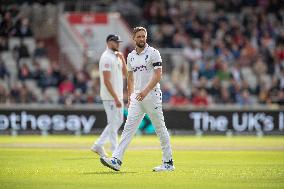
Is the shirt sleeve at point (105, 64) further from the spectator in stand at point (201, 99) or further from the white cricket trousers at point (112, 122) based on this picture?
the spectator in stand at point (201, 99)

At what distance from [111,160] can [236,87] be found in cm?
1909

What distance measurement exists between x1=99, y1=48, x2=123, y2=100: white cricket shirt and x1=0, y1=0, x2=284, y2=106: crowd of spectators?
12661 millimetres

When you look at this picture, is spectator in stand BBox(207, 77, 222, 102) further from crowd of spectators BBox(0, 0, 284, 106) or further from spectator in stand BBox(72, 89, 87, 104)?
spectator in stand BBox(72, 89, 87, 104)

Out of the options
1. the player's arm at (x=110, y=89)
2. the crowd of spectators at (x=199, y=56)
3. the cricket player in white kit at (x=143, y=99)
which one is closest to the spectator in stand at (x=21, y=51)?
the crowd of spectators at (x=199, y=56)

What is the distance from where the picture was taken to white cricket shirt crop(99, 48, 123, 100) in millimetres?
19078

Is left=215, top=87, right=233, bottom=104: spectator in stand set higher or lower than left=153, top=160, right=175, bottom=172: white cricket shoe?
lower

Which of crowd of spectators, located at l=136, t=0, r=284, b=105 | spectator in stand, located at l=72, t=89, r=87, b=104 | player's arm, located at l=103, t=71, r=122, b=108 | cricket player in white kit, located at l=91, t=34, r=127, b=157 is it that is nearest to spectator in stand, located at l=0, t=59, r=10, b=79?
spectator in stand, located at l=72, t=89, r=87, b=104

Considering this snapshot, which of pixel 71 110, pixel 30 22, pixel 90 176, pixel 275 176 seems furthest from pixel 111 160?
pixel 30 22

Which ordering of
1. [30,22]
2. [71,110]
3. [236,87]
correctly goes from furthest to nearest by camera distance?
1. [30,22]
2. [236,87]
3. [71,110]

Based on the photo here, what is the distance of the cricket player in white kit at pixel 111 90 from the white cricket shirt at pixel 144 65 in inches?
141

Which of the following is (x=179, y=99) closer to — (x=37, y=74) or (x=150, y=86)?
(x=37, y=74)

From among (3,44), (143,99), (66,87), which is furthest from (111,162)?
(3,44)

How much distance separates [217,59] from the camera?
34844 mm

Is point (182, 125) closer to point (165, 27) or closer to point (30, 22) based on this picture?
point (165, 27)
